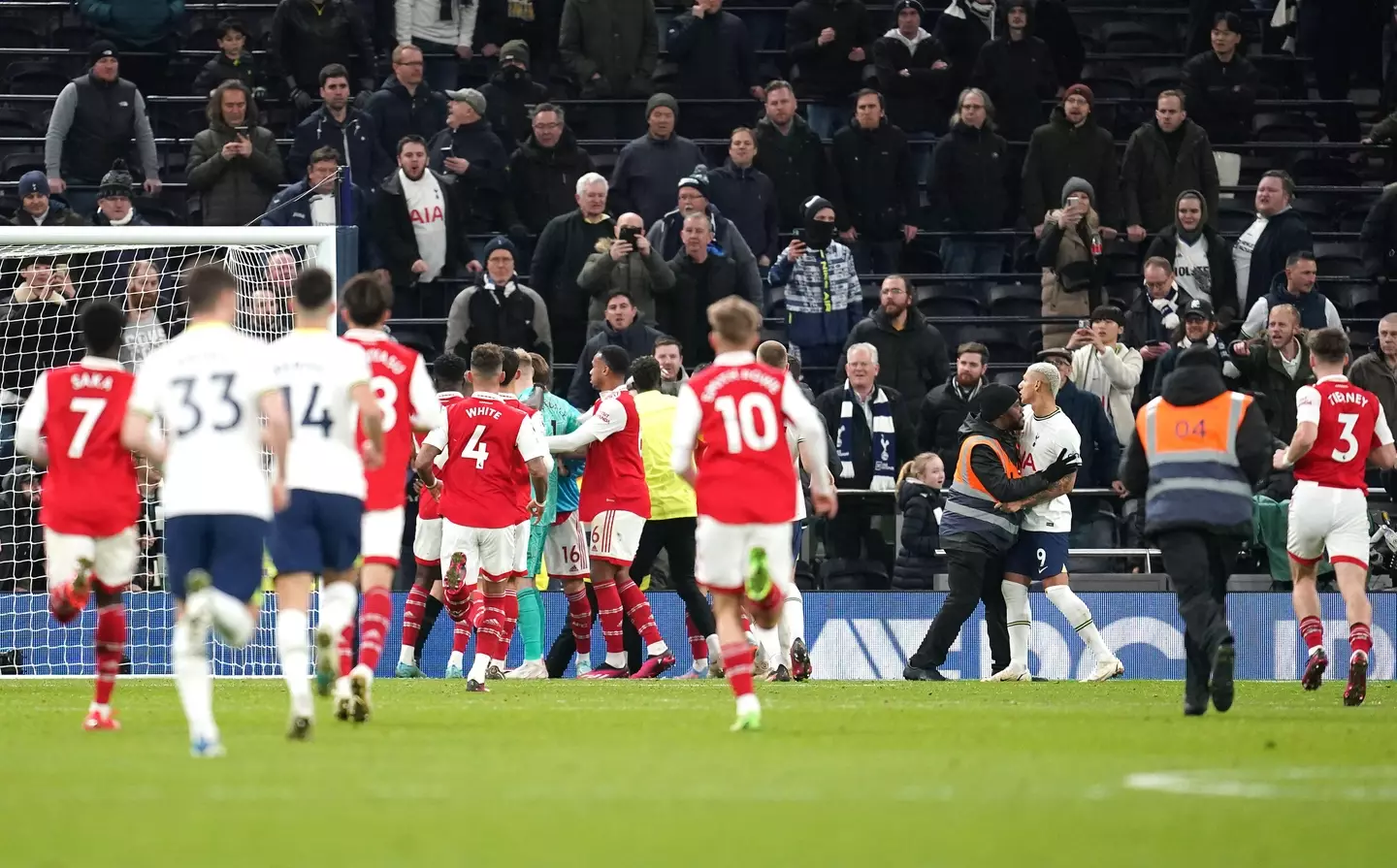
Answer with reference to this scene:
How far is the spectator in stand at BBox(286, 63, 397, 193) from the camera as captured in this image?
67.0ft

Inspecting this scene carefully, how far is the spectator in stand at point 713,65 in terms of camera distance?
73.0 feet

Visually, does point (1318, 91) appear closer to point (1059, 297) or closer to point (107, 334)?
point (1059, 297)

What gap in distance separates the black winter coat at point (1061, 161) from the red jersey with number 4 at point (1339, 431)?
23.7ft

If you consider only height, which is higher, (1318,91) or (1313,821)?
(1318,91)

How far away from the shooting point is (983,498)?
629 inches

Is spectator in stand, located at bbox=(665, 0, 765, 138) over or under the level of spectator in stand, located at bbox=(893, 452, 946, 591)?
over

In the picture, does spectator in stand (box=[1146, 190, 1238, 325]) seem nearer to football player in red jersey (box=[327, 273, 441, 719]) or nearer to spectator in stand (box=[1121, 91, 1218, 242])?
spectator in stand (box=[1121, 91, 1218, 242])

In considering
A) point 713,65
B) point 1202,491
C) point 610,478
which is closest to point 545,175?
point 713,65

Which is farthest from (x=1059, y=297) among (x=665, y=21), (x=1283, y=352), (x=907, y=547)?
(x=665, y=21)

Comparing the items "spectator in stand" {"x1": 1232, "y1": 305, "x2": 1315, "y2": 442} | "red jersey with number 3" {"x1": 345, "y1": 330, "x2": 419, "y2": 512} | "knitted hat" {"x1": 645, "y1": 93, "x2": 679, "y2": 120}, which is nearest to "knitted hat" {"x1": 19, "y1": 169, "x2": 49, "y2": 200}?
"knitted hat" {"x1": 645, "y1": 93, "x2": 679, "y2": 120}

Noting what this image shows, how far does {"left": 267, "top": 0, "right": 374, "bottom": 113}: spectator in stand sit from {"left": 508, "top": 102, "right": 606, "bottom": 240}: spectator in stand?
2.18 metres

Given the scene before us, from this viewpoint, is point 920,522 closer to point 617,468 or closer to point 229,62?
point 617,468

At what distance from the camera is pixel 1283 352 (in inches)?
Result: 736

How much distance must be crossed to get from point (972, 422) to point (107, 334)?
7116 mm
